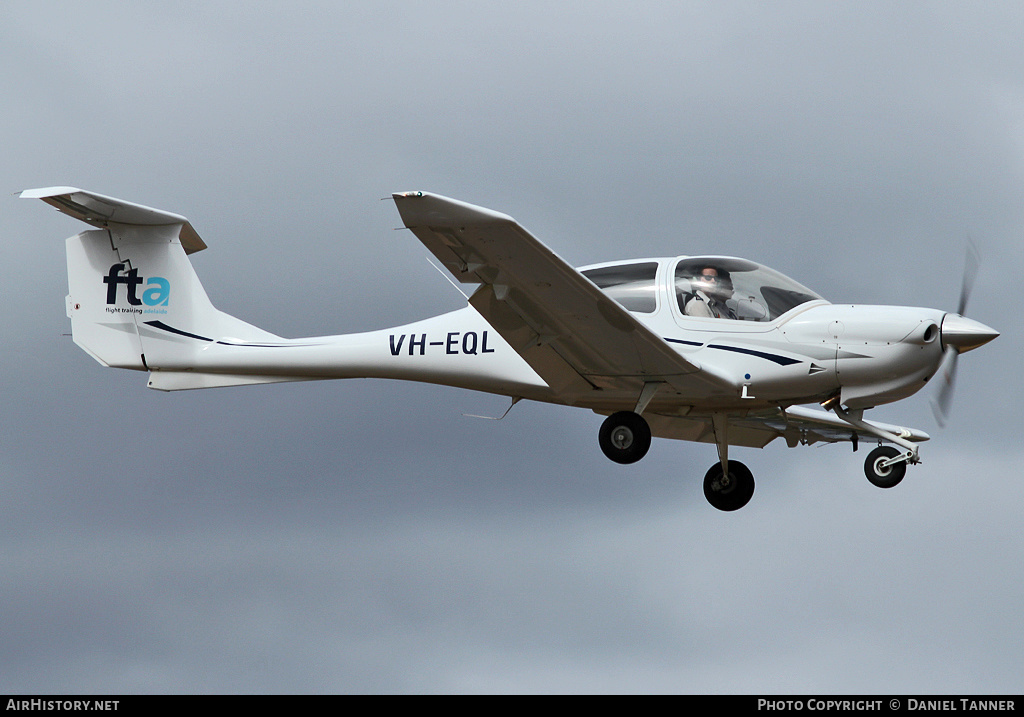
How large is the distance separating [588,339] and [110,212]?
6589 millimetres

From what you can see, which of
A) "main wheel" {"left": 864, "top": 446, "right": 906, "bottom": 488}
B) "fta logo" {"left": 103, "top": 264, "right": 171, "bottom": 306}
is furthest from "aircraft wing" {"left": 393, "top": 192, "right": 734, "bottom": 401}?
"fta logo" {"left": 103, "top": 264, "right": 171, "bottom": 306}

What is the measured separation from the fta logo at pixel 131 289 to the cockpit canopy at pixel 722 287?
5855mm

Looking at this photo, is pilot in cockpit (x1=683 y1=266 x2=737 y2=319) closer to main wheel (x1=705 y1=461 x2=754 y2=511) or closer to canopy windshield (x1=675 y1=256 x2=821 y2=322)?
canopy windshield (x1=675 y1=256 x2=821 y2=322)

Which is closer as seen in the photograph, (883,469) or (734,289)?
(883,469)

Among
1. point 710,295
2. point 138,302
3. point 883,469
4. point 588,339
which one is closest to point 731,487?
point 883,469

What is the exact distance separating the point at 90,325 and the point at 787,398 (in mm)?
8734

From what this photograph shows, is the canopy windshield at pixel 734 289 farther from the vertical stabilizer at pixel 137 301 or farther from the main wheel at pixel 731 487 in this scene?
the vertical stabilizer at pixel 137 301

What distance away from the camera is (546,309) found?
44.6ft

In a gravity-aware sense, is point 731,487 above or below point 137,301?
below

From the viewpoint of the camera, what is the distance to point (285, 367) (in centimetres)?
1611

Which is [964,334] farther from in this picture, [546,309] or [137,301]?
[137,301]

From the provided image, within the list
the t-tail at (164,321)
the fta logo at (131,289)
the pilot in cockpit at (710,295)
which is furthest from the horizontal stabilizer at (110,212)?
the pilot in cockpit at (710,295)

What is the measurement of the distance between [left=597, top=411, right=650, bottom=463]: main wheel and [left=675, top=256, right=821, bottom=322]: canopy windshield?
1.43 m

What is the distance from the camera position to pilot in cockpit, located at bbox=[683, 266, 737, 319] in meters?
14.4
